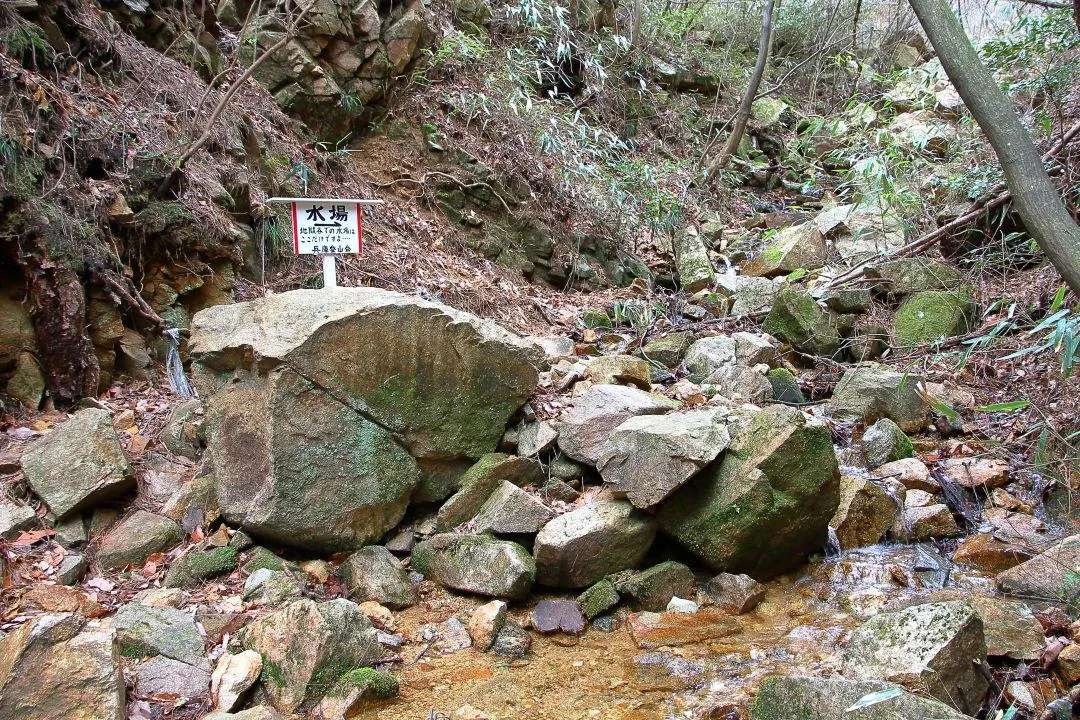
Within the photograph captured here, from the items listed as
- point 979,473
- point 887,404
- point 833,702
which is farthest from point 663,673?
point 887,404

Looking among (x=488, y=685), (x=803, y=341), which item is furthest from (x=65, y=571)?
(x=803, y=341)

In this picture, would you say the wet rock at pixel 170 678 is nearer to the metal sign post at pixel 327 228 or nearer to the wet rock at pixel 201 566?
the wet rock at pixel 201 566

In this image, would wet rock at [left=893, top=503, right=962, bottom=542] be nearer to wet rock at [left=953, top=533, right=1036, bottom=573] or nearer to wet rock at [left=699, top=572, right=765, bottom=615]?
wet rock at [left=953, top=533, right=1036, bottom=573]

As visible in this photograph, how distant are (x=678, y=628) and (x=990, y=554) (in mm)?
1982

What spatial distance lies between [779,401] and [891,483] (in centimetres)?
125

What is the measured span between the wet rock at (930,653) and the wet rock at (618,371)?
109 inches

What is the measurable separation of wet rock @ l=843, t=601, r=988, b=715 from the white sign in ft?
11.9

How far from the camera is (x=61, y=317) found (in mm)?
4387

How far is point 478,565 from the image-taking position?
3951mm

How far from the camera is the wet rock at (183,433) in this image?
438 centimetres

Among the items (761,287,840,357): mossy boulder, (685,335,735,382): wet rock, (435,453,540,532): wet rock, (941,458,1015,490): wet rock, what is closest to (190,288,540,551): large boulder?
(435,453,540,532): wet rock

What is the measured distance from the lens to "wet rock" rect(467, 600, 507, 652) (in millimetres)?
3576

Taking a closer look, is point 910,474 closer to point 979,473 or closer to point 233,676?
point 979,473

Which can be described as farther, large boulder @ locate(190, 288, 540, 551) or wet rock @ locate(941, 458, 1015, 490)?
wet rock @ locate(941, 458, 1015, 490)
